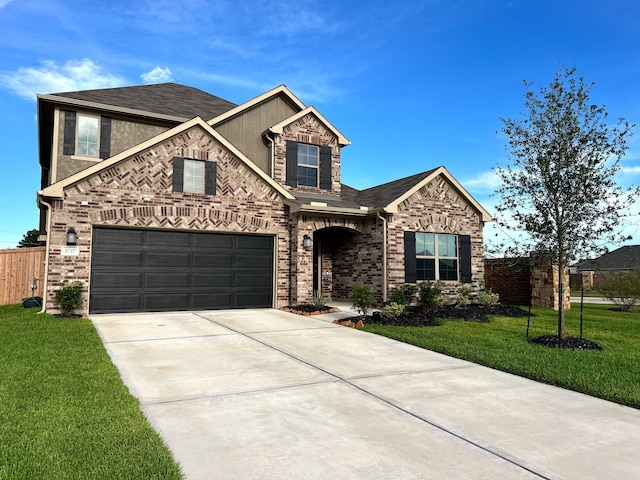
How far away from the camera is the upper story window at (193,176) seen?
12.4 meters

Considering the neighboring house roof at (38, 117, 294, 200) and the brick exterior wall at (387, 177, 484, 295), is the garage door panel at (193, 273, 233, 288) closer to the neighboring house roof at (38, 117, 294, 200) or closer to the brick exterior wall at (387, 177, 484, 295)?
the neighboring house roof at (38, 117, 294, 200)

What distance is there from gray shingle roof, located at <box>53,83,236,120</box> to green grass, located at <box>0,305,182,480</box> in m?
10.7

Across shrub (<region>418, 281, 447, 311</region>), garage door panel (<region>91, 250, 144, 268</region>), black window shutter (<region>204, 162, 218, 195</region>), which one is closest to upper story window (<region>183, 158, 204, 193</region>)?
black window shutter (<region>204, 162, 218, 195</region>)

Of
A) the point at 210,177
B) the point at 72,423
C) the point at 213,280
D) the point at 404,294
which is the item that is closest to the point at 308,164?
the point at 210,177

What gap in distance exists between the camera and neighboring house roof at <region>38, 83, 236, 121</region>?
14.1 m

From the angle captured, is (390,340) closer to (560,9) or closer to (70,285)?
(70,285)

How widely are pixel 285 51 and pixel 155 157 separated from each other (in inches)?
203

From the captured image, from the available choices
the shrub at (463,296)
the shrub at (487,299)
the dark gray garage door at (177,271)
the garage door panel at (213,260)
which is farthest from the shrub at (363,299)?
the shrub at (487,299)

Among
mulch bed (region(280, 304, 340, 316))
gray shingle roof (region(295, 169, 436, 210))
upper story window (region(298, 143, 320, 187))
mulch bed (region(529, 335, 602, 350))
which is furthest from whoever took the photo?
upper story window (region(298, 143, 320, 187))

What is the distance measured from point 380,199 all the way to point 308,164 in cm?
305

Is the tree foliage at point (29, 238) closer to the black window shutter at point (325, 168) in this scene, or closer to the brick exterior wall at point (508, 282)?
the black window shutter at point (325, 168)

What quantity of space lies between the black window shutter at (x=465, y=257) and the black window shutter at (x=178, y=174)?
963 cm

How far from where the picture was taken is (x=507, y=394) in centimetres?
504

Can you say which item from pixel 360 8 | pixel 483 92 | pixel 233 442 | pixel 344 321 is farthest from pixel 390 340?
pixel 483 92
